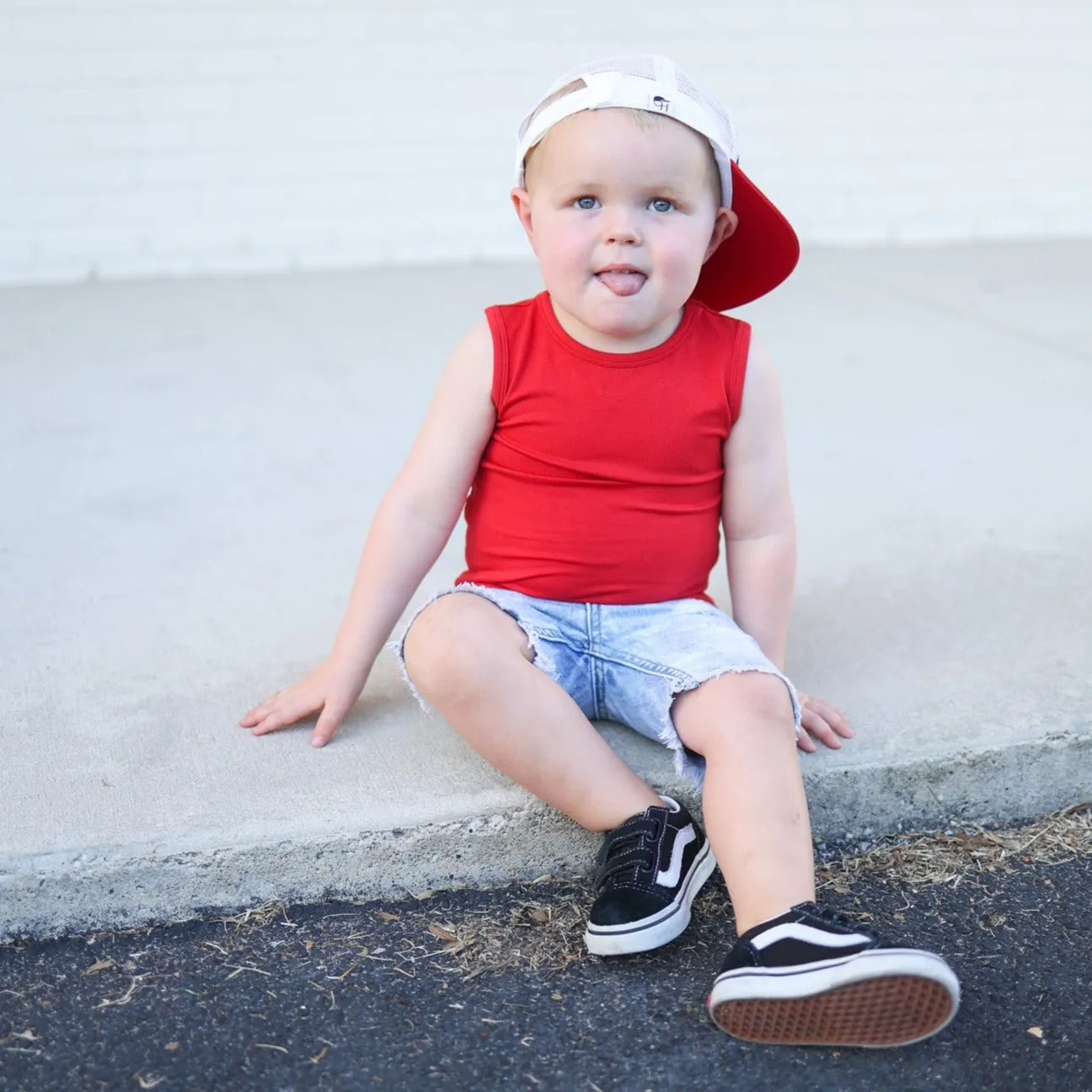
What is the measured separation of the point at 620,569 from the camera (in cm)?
220

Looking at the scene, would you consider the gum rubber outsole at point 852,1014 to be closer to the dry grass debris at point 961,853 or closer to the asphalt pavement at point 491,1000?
the asphalt pavement at point 491,1000

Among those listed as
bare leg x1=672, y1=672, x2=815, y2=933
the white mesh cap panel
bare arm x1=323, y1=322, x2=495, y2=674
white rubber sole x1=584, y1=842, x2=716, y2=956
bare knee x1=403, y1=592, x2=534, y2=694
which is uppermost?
the white mesh cap panel

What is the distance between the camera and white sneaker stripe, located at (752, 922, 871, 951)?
164 cm

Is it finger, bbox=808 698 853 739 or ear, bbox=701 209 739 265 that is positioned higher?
ear, bbox=701 209 739 265

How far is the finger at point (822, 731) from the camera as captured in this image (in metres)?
2.20

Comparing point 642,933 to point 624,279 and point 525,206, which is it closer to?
point 624,279

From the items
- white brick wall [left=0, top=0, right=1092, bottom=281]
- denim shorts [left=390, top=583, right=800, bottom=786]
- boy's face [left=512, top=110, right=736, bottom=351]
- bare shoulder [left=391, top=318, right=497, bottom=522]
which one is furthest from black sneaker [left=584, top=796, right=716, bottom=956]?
white brick wall [left=0, top=0, right=1092, bottom=281]

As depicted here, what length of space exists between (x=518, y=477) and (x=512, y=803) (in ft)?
1.65

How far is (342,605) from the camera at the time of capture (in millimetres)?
2834

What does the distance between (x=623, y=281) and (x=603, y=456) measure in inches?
10.8

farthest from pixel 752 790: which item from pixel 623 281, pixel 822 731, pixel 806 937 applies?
pixel 623 281

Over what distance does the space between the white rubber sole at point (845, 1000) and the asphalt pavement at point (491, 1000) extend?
0.04 metres

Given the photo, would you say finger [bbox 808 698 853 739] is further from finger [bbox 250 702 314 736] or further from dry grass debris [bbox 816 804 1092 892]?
finger [bbox 250 702 314 736]

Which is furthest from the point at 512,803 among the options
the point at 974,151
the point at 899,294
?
the point at 974,151
